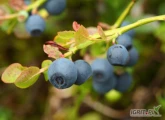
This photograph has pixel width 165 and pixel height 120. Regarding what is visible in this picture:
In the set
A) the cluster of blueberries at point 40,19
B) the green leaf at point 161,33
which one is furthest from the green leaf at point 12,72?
the green leaf at point 161,33

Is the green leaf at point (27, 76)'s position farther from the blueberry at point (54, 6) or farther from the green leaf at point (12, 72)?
the blueberry at point (54, 6)

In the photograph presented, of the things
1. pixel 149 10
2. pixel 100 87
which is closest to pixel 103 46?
pixel 100 87

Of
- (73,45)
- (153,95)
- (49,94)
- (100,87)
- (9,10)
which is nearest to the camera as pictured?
(73,45)

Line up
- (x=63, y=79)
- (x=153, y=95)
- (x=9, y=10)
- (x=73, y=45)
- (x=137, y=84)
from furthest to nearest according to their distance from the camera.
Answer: (x=137, y=84) → (x=153, y=95) → (x=9, y=10) → (x=73, y=45) → (x=63, y=79)

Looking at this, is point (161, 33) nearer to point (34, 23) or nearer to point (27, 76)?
point (34, 23)

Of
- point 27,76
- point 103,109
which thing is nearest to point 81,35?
point 27,76

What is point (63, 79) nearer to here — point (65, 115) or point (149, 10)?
point (65, 115)

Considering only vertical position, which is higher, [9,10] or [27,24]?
[9,10]
